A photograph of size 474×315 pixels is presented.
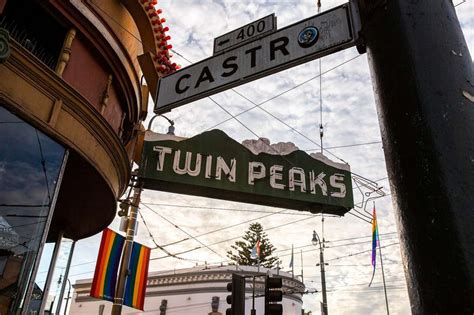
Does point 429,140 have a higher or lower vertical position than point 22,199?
lower

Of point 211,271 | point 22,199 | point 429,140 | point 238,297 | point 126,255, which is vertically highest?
point 211,271

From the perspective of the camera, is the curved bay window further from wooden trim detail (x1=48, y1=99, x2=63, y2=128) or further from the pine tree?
the pine tree

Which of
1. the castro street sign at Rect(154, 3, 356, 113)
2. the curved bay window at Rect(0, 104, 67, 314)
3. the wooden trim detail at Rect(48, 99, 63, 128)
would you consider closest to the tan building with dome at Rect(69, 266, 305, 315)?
the curved bay window at Rect(0, 104, 67, 314)

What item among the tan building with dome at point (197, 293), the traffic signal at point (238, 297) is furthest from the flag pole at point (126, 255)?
the tan building with dome at point (197, 293)

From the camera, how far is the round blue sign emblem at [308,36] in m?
2.92

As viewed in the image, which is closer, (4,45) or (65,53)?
(4,45)

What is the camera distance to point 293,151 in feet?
36.0

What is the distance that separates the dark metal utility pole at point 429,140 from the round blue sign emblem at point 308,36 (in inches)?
42.3

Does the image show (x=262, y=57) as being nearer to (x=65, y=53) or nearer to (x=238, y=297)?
(x=65, y=53)

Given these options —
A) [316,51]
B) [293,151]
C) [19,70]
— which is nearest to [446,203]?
[316,51]

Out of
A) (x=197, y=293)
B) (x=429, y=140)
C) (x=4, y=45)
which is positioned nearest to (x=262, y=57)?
(x=429, y=140)

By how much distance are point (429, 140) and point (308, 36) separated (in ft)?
5.86

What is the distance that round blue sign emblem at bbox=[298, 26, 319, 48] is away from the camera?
292cm

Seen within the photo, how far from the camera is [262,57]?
3266 millimetres
